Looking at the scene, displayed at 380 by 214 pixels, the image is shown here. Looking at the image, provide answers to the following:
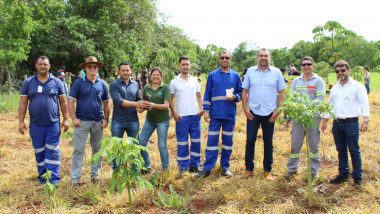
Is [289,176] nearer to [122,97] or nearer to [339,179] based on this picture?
[339,179]

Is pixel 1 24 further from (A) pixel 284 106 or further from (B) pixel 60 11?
(A) pixel 284 106

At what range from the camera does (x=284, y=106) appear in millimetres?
4066

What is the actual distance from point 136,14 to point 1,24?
32.8ft

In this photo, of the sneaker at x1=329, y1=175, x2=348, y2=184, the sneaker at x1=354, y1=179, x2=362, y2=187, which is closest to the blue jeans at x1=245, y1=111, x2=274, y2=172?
the sneaker at x1=329, y1=175, x2=348, y2=184

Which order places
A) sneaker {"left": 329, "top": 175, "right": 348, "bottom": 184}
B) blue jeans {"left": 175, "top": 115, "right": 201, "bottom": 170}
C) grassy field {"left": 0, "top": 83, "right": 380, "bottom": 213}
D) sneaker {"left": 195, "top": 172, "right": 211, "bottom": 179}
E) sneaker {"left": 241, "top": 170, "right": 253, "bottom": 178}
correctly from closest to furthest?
grassy field {"left": 0, "top": 83, "right": 380, "bottom": 213} → sneaker {"left": 329, "top": 175, "right": 348, "bottom": 184} → sneaker {"left": 195, "top": 172, "right": 211, "bottom": 179} → sneaker {"left": 241, "top": 170, "right": 253, "bottom": 178} → blue jeans {"left": 175, "top": 115, "right": 201, "bottom": 170}

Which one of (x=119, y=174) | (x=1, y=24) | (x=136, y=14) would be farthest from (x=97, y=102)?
(x=136, y=14)

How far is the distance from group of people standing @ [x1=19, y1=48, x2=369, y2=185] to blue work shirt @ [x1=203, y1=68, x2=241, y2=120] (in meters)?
0.01

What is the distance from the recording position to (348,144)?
4.67m

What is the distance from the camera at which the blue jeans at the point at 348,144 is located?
4598mm

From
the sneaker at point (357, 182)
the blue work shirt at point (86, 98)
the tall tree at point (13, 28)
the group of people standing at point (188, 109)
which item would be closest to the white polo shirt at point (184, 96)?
the group of people standing at point (188, 109)

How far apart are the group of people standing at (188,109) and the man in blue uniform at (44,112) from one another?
12 mm

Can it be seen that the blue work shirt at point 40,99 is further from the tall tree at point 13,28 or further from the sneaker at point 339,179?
the tall tree at point 13,28

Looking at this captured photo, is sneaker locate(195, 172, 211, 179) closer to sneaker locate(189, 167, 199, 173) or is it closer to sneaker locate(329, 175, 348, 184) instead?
sneaker locate(189, 167, 199, 173)

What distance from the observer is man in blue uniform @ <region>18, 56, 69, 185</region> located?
185 inches
